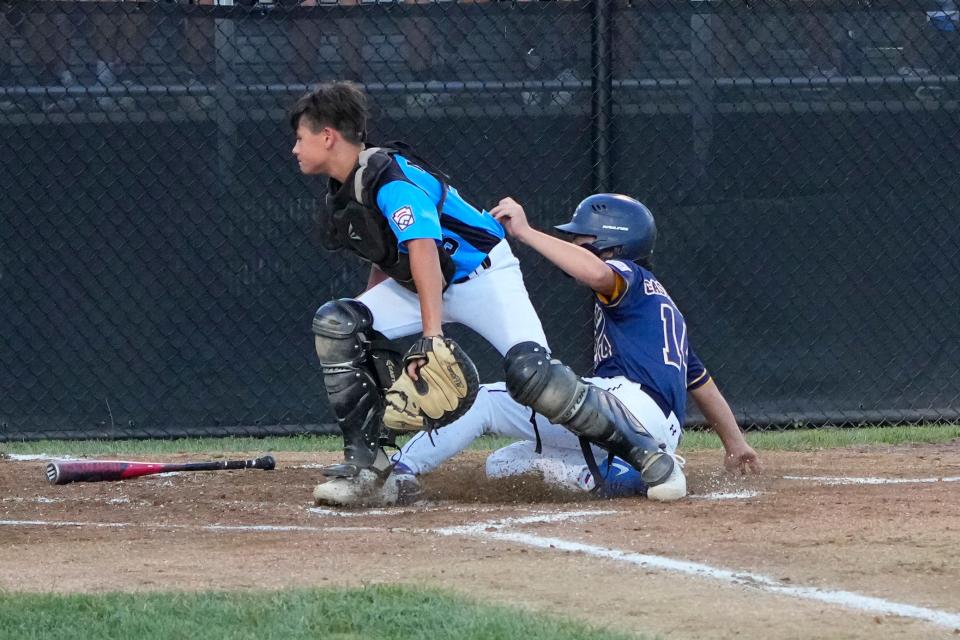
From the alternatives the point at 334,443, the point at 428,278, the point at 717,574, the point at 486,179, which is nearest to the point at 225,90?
the point at 486,179

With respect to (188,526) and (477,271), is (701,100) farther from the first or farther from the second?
(188,526)

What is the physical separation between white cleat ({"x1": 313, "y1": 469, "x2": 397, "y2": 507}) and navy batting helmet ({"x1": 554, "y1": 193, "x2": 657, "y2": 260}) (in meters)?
1.12

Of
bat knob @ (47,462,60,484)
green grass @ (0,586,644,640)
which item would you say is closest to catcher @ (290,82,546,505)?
bat knob @ (47,462,60,484)

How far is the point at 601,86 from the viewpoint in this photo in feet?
22.5

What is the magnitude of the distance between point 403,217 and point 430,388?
1.78 feet

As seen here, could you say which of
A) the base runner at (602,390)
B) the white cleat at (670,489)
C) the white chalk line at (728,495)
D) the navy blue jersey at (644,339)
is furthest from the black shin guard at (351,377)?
the white chalk line at (728,495)

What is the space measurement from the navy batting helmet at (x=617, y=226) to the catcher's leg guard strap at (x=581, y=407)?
0.60m

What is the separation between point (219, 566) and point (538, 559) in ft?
2.67

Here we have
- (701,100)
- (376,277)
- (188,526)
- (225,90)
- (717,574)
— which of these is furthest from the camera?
(701,100)

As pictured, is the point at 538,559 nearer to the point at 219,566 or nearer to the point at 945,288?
the point at 219,566

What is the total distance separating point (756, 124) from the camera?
273 inches

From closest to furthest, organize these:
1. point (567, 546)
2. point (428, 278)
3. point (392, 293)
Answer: point (567, 546) < point (428, 278) < point (392, 293)

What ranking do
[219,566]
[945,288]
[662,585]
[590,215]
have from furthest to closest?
[945,288] → [590,215] → [219,566] → [662,585]

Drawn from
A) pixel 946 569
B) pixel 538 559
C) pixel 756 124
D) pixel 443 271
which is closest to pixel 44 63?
pixel 443 271
